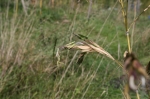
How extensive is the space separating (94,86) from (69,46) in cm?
231

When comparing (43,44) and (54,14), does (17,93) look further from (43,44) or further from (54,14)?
(54,14)

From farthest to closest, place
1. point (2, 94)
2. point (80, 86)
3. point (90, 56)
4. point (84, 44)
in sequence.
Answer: point (90, 56), point (80, 86), point (2, 94), point (84, 44)

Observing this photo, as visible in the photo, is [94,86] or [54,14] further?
[54,14]

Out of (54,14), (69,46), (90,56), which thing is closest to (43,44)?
(90,56)

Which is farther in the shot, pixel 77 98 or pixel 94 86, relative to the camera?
pixel 94 86

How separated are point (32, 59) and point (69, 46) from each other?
7.38ft

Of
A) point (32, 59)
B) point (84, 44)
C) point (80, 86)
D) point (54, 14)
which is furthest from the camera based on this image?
point (54, 14)

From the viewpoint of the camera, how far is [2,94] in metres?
2.59

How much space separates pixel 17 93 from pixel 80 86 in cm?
49

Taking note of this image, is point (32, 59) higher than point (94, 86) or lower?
higher

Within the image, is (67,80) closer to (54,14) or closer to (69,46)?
(69,46)

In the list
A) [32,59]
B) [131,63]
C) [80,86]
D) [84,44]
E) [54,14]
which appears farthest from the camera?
[54,14]

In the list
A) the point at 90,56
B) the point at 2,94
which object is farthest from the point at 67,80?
the point at 90,56

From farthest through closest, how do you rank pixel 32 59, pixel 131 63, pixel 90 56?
1. pixel 90 56
2. pixel 32 59
3. pixel 131 63
